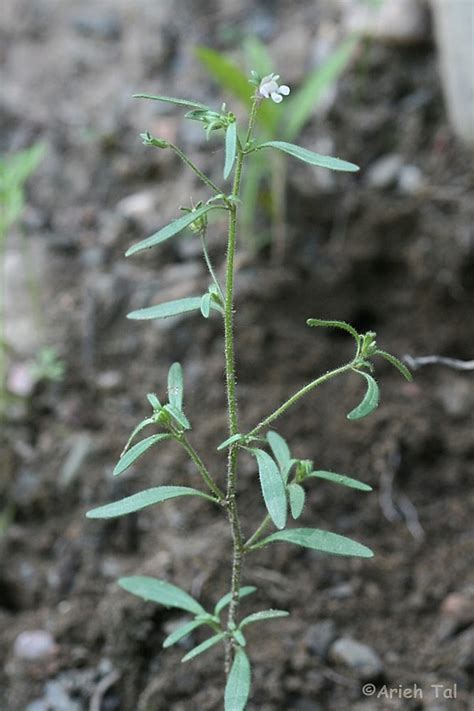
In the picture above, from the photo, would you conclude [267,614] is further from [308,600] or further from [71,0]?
[71,0]

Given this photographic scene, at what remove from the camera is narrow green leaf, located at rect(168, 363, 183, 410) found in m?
1.39

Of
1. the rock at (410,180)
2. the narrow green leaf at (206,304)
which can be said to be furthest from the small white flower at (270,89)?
the rock at (410,180)

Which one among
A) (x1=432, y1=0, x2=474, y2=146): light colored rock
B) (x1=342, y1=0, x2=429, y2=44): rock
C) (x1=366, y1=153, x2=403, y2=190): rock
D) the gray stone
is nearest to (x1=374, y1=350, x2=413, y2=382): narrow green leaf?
(x1=366, y1=153, x2=403, y2=190): rock

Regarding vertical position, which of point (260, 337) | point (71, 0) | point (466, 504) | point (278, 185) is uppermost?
point (71, 0)

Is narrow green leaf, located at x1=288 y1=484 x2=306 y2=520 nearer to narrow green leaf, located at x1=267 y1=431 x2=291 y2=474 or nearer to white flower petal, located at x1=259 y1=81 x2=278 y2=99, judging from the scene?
narrow green leaf, located at x1=267 y1=431 x2=291 y2=474

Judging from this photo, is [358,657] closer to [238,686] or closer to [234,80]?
[238,686]

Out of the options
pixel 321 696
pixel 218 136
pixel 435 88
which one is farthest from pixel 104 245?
pixel 321 696

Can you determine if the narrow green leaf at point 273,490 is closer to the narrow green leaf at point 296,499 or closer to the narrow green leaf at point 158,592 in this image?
the narrow green leaf at point 296,499

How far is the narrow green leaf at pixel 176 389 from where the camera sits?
139 centimetres

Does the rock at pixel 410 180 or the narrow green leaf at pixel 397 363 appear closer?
the narrow green leaf at pixel 397 363

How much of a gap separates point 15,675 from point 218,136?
6.12ft

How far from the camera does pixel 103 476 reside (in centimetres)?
229

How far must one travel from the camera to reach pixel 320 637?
1906 millimetres

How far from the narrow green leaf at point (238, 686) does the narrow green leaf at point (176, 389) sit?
0.45 meters
